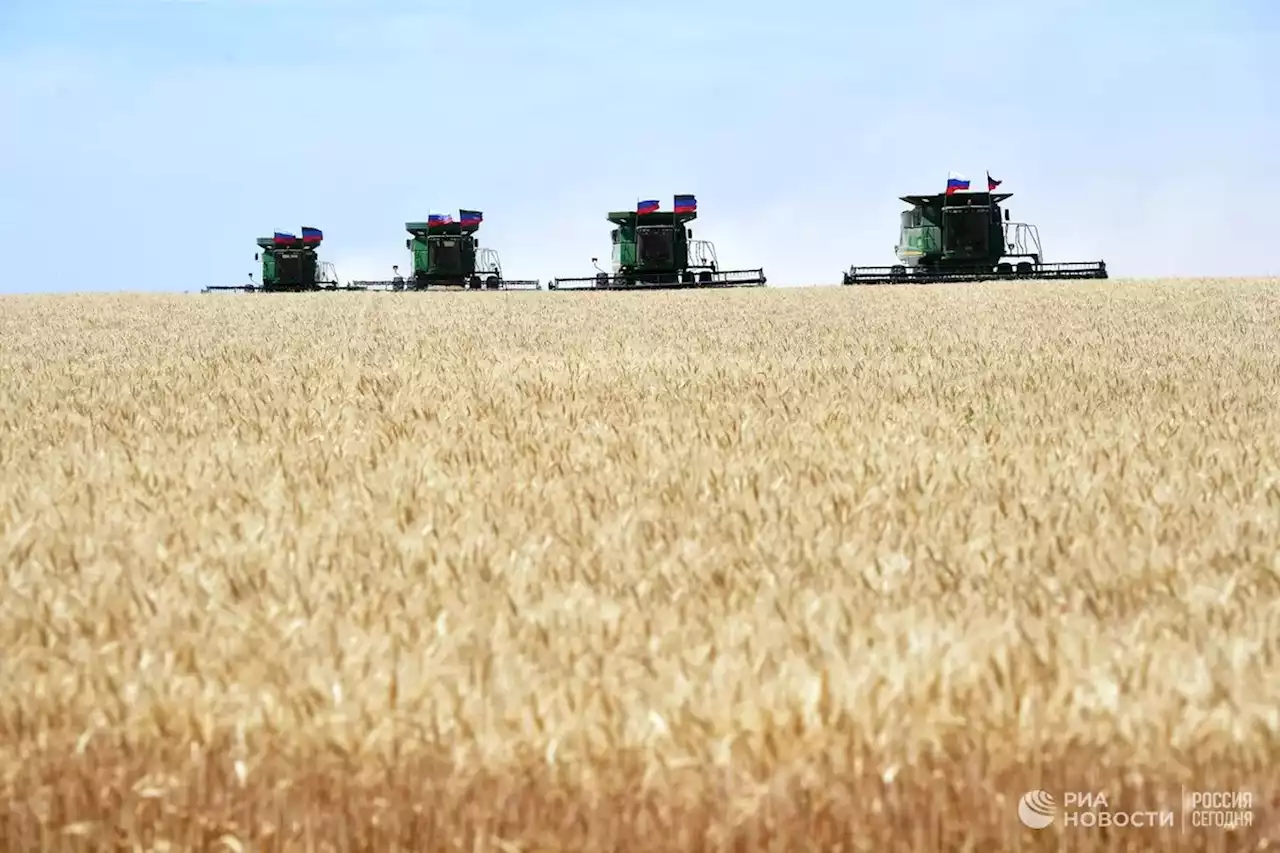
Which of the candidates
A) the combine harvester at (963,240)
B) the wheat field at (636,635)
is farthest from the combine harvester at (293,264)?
the wheat field at (636,635)

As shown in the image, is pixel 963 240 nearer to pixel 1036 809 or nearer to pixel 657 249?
pixel 657 249

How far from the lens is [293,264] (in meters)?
52.0

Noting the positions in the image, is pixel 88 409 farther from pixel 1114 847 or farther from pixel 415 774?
pixel 1114 847

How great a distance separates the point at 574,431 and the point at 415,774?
14.0 ft

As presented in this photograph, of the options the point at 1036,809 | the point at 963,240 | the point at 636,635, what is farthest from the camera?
the point at 963,240

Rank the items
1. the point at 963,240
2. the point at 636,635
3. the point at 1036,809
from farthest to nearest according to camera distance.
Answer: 1. the point at 963,240
2. the point at 636,635
3. the point at 1036,809

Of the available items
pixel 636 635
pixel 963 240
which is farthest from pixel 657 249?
pixel 636 635

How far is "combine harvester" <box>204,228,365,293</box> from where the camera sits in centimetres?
5166

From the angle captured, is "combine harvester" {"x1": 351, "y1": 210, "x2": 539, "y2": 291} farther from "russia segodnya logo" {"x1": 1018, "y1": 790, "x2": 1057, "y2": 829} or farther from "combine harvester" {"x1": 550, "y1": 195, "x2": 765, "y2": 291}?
"russia segodnya logo" {"x1": 1018, "y1": 790, "x2": 1057, "y2": 829}

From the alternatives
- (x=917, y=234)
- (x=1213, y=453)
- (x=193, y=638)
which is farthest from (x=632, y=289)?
(x=193, y=638)

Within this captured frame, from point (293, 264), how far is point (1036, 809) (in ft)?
170

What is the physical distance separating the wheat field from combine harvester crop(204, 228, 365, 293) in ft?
151

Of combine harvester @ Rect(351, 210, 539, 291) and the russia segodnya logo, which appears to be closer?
the russia segodnya logo

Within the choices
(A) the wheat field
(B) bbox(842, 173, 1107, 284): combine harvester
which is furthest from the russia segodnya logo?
(B) bbox(842, 173, 1107, 284): combine harvester
